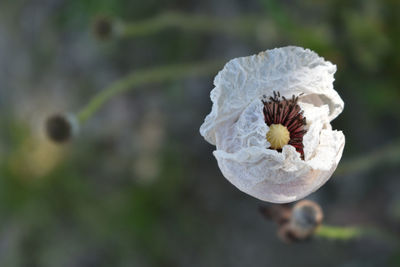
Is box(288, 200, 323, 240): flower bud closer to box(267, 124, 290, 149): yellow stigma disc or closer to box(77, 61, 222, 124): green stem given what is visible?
box(267, 124, 290, 149): yellow stigma disc

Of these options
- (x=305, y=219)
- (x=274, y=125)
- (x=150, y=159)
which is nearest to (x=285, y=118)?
(x=274, y=125)

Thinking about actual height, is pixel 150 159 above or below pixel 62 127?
above

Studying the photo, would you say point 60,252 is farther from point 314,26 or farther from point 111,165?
point 314,26

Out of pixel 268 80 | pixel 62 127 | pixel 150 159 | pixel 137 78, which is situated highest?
pixel 150 159

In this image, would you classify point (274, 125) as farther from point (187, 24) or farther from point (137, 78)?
point (187, 24)

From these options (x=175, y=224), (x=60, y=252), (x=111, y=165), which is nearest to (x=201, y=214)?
(x=175, y=224)

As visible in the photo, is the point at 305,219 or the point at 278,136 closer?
the point at 278,136

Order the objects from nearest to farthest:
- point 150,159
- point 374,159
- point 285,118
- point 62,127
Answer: point 285,118, point 62,127, point 374,159, point 150,159

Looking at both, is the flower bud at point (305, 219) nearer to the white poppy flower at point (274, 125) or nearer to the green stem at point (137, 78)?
the white poppy flower at point (274, 125)
